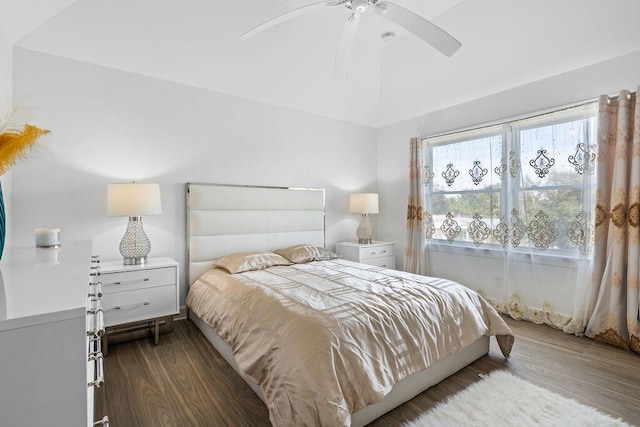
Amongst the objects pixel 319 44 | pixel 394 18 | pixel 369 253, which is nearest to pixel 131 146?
pixel 319 44

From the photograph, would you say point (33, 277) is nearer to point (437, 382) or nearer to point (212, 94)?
point (437, 382)

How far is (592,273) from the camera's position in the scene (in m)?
2.77

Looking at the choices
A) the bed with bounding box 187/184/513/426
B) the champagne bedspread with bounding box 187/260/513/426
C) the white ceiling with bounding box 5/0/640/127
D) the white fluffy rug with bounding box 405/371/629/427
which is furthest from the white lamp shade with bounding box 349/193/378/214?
the white fluffy rug with bounding box 405/371/629/427

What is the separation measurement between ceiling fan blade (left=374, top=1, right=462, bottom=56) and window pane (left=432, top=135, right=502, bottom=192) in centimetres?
172

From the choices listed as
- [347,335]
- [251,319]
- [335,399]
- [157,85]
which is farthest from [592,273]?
[157,85]

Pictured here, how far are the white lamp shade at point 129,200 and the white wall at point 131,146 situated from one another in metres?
0.34

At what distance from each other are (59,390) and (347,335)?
1.19 meters

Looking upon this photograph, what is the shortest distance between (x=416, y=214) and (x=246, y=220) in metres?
2.27

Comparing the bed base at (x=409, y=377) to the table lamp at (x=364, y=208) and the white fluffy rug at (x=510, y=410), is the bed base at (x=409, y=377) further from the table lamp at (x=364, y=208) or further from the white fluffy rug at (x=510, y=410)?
the table lamp at (x=364, y=208)

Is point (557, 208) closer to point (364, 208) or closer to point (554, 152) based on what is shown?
point (554, 152)

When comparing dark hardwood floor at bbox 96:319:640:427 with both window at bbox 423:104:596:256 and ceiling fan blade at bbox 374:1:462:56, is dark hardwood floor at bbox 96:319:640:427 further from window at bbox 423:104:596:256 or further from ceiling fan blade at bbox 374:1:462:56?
ceiling fan blade at bbox 374:1:462:56

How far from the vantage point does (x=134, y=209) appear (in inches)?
101

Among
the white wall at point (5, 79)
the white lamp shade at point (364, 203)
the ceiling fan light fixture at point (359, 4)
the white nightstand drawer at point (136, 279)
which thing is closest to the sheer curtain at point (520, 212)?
the white lamp shade at point (364, 203)

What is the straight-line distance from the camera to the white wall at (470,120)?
2.72m
